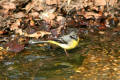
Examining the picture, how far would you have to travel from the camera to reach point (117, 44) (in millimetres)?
8086

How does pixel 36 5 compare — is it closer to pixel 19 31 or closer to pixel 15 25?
pixel 15 25

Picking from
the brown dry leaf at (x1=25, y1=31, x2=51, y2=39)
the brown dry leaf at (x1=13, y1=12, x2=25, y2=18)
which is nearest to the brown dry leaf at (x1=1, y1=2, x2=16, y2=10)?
the brown dry leaf at (x1=13, y1=12, x2=25, y2=18)

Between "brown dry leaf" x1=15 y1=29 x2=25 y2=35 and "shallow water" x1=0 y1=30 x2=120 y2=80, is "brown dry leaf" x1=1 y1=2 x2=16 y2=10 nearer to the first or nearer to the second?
"brown dry leaf" x1=15 y1=29 x2=25 y2=35

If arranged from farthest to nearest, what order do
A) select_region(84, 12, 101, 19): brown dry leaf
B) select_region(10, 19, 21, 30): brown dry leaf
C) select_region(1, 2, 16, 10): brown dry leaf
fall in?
select_region(84, 12, 101, 19): brown dry leaf < select_region(1, 2, 16, 10): brown dry leaf < select_region(10, 19, 21, 30): brown dry leaf

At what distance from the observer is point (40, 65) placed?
6.89 m

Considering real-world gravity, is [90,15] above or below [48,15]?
below

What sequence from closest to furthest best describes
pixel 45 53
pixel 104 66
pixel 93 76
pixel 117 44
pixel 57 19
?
pixel 93 76, pixel 104 66, pixel 45 53, pixel 117 44, pixel 57 19

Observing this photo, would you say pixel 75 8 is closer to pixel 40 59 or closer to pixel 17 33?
pixel 17 33

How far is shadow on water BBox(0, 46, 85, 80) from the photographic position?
6.36 metres

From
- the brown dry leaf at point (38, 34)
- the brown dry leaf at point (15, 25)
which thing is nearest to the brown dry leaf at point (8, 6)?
the brown dry leaf at point (15, 25)

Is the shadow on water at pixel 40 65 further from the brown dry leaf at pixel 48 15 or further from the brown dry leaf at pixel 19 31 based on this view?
the brown dry leaf at pixel 48 15

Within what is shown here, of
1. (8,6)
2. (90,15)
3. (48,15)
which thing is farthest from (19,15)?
(90,15)

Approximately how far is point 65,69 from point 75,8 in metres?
3.35

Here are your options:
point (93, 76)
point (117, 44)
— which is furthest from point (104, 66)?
point (117, 44)
